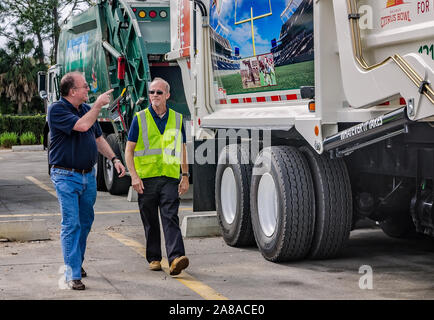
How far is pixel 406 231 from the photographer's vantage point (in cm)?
881

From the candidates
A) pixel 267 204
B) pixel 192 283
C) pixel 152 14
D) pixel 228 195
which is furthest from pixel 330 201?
pixel 152 14

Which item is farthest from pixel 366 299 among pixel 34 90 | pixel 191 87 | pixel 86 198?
pixel 34 90

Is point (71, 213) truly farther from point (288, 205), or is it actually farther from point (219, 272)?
point (288, 205)

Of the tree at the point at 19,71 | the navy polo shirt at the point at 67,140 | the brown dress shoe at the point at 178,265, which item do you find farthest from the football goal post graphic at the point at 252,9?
the tree at the point at 19,71

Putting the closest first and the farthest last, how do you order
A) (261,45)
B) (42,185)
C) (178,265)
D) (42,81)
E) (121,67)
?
1. (178,265)
2. (261,45)
3. (121,67)
4. (42,185)
5. (42,81)

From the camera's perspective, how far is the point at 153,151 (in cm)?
725

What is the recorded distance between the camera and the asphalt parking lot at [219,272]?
250 inches

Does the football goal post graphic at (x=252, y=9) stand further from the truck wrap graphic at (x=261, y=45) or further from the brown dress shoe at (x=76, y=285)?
the brown dress shoe at (x=76, y=285)

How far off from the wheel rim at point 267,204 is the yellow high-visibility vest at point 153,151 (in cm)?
98

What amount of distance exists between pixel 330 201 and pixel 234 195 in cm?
178

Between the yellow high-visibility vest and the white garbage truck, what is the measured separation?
0.92 meters

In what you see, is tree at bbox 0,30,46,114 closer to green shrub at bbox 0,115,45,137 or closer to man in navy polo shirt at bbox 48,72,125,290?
green shrub at bbox 0,115,45,137

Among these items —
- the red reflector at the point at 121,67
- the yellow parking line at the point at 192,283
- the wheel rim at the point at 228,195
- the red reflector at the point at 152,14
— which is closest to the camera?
the yellow parking line at the point at 192,283
